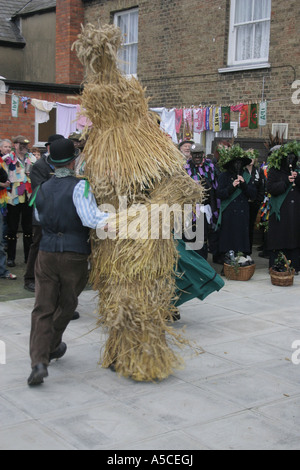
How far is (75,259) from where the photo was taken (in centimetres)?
456

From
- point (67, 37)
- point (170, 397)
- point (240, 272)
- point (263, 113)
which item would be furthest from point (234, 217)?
point (67, 37)

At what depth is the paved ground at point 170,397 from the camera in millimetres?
3717

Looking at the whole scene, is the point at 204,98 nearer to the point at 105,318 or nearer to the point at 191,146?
the point at 191,146

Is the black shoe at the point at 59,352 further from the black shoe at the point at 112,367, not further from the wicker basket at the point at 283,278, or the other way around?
the wicker basket at the point at 283,278

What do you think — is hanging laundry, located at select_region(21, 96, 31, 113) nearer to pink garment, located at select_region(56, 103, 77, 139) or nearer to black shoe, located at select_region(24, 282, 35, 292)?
pink garment, located at select_region(56, 103, 77, 139)

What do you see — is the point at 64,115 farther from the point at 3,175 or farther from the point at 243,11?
the point at 3,175

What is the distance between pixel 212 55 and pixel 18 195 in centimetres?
672

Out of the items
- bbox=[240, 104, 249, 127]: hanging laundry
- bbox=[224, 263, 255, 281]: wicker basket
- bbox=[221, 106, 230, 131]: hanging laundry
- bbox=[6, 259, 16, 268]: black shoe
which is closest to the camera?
bbox=[224, 263, 255, 281]: wicker basket

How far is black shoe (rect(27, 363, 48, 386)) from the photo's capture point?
4.46 metres

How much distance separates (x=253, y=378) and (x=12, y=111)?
963 cm

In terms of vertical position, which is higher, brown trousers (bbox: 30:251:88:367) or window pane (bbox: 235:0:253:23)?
window pane (bbox: 235:0:253:23)

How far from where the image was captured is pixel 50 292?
456cm

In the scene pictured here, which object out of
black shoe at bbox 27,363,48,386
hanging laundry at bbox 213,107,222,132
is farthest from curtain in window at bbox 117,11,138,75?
black shoe at bbox 27,363,48,386

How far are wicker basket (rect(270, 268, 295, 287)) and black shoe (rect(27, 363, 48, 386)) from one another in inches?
177
